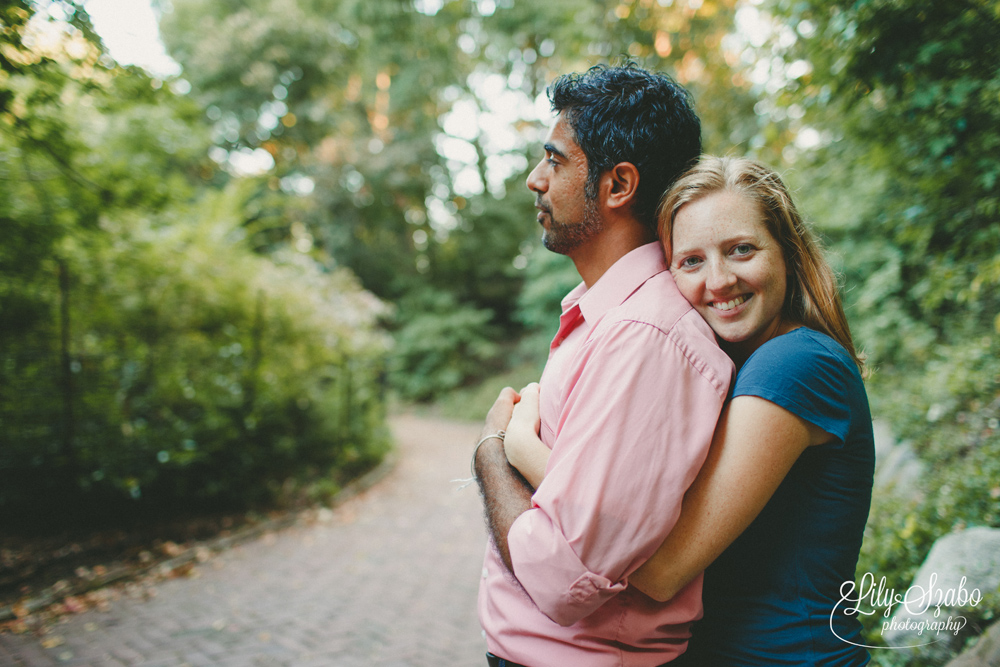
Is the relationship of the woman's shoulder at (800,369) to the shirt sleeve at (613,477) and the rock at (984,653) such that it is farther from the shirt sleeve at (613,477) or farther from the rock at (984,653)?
the rock at (984,653)

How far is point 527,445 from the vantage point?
1433mm

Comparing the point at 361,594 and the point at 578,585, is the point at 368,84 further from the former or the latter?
the point at 578,585

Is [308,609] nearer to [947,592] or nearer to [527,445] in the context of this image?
[527,445]

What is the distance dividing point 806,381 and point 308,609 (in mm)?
4437

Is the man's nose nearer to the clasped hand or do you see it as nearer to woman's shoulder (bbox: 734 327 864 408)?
the clasped hand

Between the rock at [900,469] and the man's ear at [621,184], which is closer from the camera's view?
the man's ear at [621,184]

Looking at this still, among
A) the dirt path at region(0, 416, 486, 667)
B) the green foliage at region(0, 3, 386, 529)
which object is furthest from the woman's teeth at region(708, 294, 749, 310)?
the green foliage at region(0, 3, 386, 529)

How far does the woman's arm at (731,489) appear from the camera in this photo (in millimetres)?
1180

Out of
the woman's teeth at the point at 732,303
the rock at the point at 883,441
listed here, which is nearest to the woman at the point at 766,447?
the woman's teeth at the point at 732,303

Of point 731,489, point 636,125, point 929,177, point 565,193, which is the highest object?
point 929,177

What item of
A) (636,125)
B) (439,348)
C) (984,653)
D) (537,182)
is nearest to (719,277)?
(636,125)

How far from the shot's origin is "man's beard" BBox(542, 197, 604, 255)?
1.59 metres

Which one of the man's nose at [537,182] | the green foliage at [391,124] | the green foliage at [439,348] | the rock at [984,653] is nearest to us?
the man's nose at [537,182]

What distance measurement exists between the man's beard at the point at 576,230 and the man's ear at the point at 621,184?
56 mm
